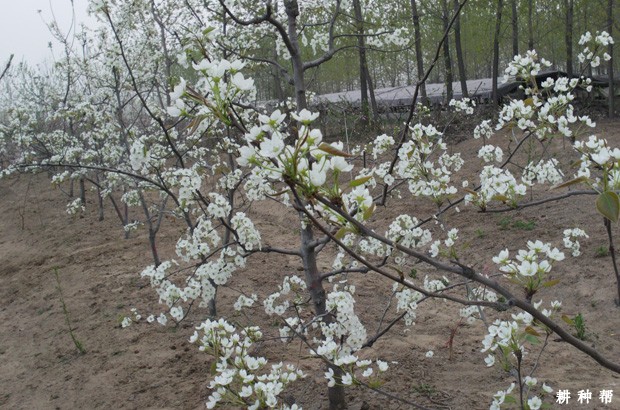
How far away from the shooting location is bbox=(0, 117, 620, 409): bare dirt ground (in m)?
3.54

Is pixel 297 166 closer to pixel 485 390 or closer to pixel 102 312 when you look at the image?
pixel 485 390

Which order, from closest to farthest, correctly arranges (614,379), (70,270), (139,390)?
(614,379) < (139,390) < (70,270)

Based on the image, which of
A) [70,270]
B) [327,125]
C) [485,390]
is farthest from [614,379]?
[327,125]

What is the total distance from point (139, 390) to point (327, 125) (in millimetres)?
12872

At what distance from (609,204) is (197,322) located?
3844 mm

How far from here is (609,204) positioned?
4.28 ft

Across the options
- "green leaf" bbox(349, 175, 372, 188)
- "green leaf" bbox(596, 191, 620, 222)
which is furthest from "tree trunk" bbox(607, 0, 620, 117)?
"green leaf" bbox(349, 175, 372, 188)

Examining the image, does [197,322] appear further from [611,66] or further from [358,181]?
[611,66]

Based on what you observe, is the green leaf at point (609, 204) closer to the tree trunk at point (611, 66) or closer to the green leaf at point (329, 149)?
the green leaf at point (329, 149)

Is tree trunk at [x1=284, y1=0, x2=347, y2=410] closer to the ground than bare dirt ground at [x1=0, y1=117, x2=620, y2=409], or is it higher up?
higher up

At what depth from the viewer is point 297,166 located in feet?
4.16

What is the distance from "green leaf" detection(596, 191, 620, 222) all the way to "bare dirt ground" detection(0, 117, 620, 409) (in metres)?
1.68

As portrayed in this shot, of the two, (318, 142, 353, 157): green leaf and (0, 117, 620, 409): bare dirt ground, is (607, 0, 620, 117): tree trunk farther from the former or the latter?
(318, 142, 353, 157): green leaf

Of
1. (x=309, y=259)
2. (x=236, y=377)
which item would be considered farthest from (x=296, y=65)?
(x=236, y=377)
